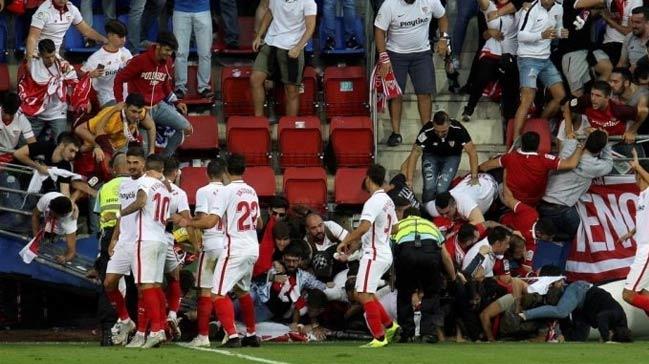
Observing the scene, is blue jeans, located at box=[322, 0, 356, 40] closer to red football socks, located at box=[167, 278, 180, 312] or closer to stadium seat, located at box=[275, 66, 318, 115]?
stadium seat, located at box=[275, 66, 318, 115]

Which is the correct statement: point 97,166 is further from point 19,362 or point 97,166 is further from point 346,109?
point 19,362

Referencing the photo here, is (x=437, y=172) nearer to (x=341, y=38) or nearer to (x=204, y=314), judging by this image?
(x=341, y=38)

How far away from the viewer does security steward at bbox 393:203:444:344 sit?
58.6 ft

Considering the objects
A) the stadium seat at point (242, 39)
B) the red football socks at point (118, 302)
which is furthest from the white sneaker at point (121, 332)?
the stadium seat at point (242, 39)

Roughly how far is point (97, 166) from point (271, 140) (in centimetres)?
266

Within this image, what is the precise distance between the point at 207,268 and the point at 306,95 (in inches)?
199

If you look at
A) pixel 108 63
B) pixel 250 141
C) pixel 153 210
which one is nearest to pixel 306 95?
pixel 250 141

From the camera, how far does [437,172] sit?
66.6 ft

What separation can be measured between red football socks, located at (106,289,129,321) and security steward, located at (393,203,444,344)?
288 cm

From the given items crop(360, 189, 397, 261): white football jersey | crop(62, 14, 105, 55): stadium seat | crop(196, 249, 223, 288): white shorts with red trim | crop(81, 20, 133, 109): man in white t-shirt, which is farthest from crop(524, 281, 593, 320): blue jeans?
crop(62, 14, 105, 55): stadium seat

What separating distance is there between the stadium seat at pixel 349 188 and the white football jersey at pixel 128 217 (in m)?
4.20

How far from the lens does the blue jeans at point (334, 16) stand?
22.0 m

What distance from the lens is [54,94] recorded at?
20.3 metres

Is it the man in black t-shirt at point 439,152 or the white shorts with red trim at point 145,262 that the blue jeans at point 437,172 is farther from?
the white shorts with red trim at point 145,262
